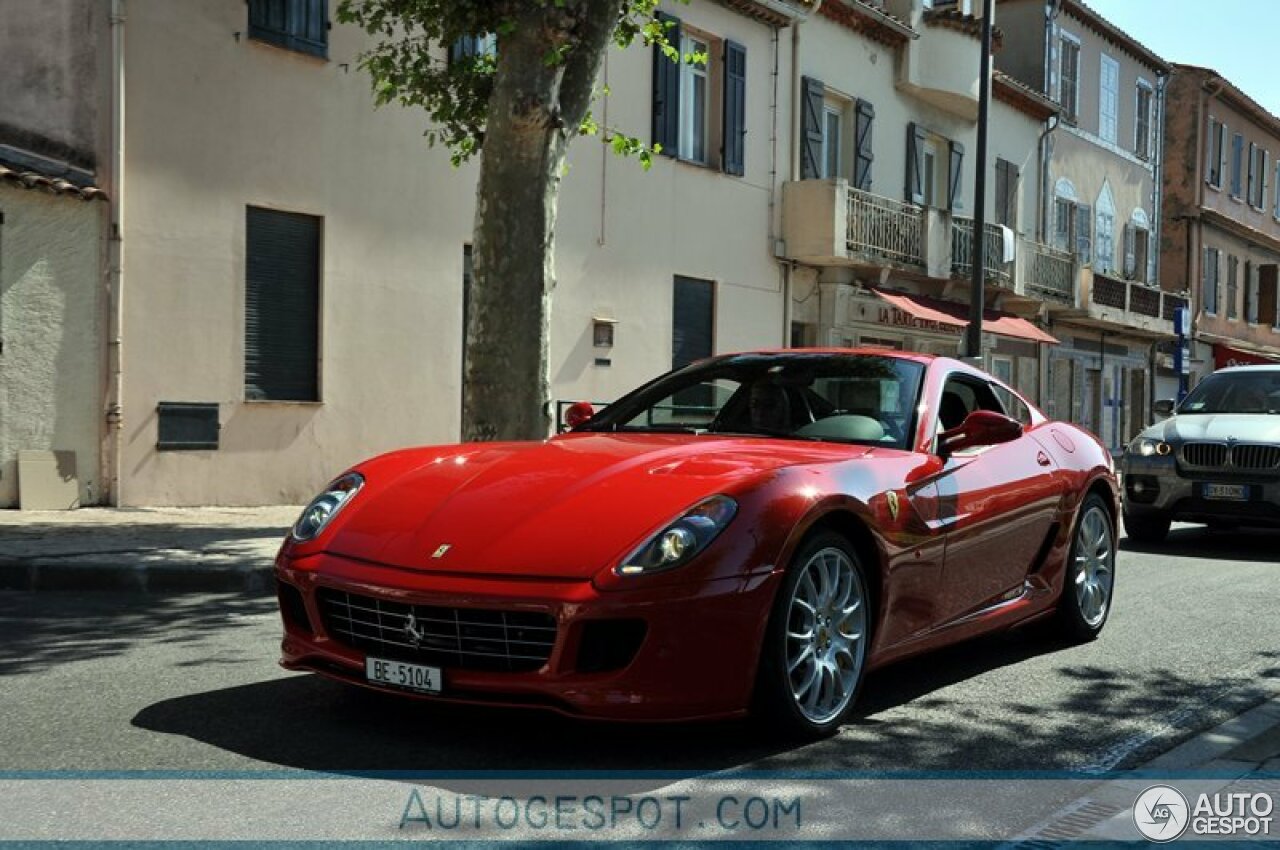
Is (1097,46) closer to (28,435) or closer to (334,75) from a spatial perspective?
(334,75)

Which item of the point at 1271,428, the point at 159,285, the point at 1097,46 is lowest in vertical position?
the point at 1271,428

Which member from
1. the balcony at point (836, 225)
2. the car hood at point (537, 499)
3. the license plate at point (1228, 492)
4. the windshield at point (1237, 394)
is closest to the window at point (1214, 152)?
the balcony at point (836, 225)

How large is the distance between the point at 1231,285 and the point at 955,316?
21.5m

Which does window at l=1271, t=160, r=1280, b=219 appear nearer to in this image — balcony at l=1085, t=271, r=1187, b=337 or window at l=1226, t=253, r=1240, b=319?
window at l=1226, t=253, r=1240, b=319

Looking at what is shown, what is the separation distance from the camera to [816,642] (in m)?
4.74

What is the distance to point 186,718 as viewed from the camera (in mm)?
4926

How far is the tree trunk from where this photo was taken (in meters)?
10.6

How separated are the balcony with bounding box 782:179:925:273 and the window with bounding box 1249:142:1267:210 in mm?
24700

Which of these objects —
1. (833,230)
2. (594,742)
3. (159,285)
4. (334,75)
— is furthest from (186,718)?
(833,230)

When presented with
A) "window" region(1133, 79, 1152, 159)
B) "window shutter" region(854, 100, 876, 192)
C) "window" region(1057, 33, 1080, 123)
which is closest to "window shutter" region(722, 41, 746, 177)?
"window shutter" region(854, 100, 876, 192)

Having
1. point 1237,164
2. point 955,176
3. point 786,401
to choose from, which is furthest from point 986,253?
point 786,401

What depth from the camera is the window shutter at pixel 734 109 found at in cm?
2042

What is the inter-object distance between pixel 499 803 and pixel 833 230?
1827 cm

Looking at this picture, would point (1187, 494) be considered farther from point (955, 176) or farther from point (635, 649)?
point (955, 176)
